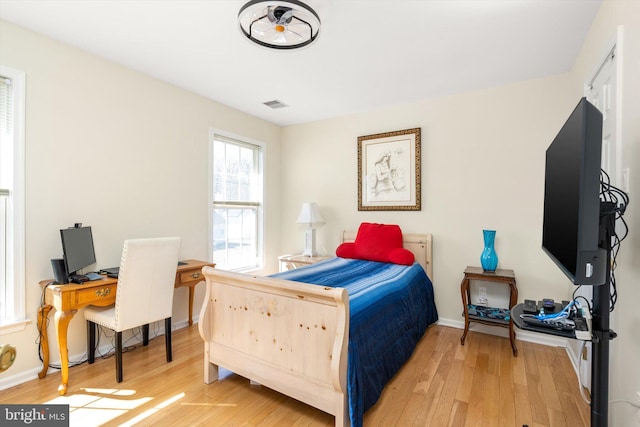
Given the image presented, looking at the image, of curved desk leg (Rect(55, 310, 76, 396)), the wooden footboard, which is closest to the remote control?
the wooden footboard

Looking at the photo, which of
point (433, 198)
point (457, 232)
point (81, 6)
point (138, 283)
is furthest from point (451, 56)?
point (138, 283)

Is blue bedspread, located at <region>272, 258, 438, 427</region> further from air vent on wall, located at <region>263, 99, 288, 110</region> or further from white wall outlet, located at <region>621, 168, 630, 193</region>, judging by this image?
air vent on wall, located at <region>263, 99, 288, 110</region>

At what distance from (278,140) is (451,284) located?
310 cm

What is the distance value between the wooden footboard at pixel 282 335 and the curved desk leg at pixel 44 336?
1.20 m

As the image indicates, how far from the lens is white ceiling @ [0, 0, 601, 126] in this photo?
204 cm

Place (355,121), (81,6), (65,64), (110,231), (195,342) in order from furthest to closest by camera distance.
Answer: (355,121), (195,342), (110,231), (65,64), (81,6)

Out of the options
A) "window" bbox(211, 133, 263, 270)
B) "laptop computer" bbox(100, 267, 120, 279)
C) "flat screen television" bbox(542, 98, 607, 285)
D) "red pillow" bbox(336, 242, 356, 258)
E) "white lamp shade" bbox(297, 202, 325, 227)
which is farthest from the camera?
"white lamp shade" bbox(297, 202, 325, 227)

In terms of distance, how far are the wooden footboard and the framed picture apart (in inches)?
89.9

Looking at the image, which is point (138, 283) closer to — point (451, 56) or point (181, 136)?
point (181, 136)

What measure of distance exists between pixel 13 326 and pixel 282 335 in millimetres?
1959

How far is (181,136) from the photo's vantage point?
340 centimetres

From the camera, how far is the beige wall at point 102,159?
2.34 metres

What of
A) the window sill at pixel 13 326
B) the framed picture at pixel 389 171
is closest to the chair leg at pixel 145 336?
the window sill at pixel 13 326

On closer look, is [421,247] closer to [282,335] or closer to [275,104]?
[282,335]
